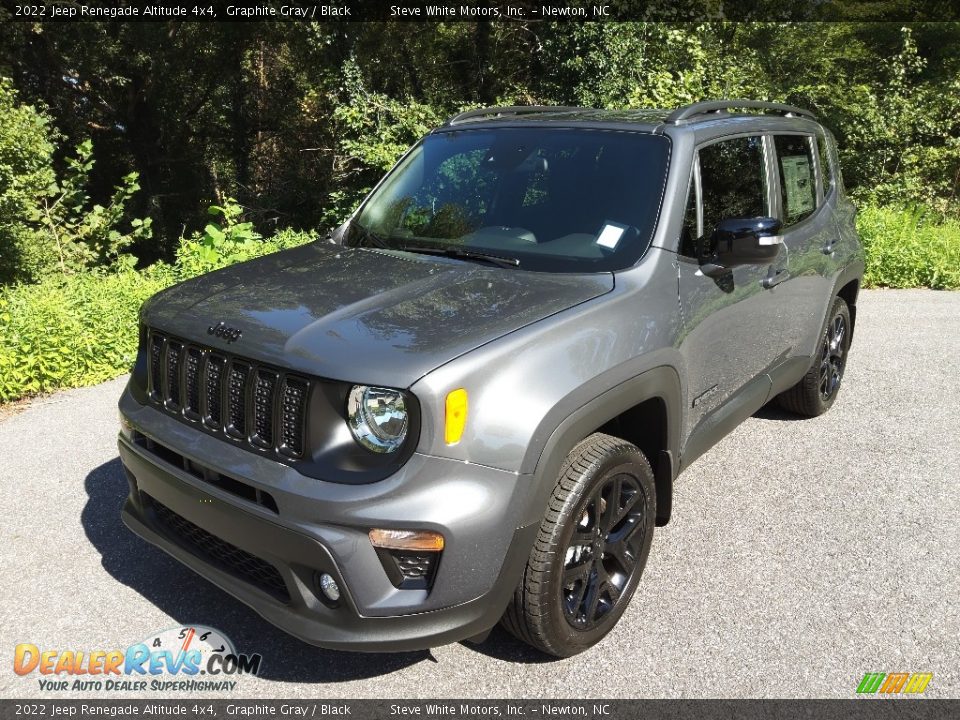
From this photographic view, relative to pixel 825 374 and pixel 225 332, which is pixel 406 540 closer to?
pixel 225 332

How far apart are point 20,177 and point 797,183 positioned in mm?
10409

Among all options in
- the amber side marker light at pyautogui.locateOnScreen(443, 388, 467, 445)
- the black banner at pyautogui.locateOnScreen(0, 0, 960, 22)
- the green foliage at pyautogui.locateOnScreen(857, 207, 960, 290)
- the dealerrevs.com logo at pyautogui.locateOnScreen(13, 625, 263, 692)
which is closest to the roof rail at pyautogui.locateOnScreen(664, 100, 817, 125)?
the amber side marker light at pyautogui.locateOnScreen(443, 388, 467, 445)

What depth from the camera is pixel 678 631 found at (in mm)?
3076

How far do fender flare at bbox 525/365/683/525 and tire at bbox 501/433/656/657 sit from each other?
10 centimetres

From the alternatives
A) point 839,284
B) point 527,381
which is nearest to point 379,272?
point 527,381

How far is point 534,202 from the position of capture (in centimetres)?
344

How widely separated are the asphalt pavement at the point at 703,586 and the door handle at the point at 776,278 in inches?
43.9

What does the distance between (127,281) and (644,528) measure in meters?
6.22

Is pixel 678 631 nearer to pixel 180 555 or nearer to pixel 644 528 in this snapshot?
pixel 644 528

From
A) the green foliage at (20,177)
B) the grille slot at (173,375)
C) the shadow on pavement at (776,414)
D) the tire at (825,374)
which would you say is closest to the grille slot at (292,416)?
the grille slot at (173,375)

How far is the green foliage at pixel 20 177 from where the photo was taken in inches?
422

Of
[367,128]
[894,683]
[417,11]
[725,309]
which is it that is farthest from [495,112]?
[417,11]

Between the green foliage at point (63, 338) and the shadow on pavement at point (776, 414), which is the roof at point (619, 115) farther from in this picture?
the green foliage at point (63, 338)

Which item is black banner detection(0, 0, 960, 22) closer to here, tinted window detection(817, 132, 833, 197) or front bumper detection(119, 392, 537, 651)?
tinted window detection(817, 132, 833, 197)
